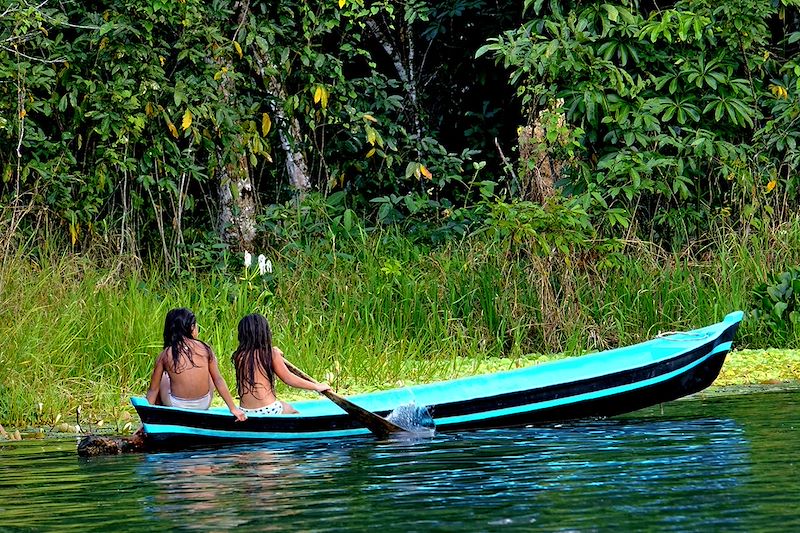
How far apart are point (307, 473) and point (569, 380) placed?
101 inches

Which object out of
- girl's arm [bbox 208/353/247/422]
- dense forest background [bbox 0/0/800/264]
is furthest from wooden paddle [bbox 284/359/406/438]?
dense forest background [bbox 0/0/800/264]

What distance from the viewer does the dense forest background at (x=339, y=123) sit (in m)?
12.8

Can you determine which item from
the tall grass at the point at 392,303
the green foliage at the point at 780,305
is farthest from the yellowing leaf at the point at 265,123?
the green foliage at the point at 780,305

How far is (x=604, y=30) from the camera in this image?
13273mm

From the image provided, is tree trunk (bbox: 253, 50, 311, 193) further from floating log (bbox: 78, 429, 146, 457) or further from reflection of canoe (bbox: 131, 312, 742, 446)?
floating log (bbox: 78, 429, 146, 457)

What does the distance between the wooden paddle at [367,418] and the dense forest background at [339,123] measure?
146 inches

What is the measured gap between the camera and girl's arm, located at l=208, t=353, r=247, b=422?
874 cm

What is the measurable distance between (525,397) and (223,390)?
2049mm

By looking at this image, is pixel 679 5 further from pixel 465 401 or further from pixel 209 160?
pixel 465 401

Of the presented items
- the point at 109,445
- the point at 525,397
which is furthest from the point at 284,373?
the point at 525,397

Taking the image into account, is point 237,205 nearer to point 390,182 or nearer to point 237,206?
point 237,206

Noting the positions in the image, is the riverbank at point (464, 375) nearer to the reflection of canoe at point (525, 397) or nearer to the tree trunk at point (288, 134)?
the reflection of canoe at point (525, 397)

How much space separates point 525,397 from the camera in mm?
9211

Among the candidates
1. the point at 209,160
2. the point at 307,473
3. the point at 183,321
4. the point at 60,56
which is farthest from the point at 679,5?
the point at 307,473
